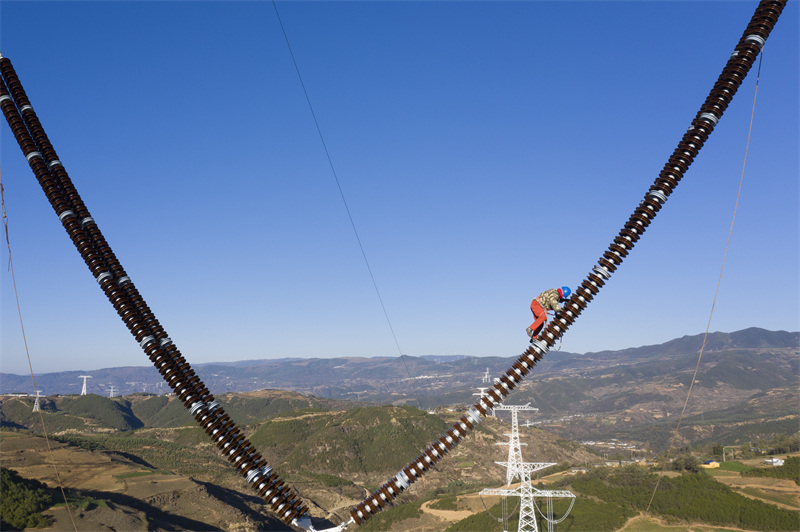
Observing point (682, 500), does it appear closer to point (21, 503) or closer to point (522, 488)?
point (522, 488)

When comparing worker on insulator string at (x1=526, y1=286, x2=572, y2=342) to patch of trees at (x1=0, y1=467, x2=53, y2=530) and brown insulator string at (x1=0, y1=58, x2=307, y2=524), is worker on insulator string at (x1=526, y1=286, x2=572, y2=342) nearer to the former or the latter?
brown insulator string at (x1=0, y1=58, x2=307, y2=524)

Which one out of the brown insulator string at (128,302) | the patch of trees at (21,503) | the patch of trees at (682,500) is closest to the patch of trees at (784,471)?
the patch of trees at (682,500)

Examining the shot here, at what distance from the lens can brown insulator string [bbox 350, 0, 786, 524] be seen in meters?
6.71

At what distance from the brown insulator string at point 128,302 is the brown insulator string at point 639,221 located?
4.23 feet

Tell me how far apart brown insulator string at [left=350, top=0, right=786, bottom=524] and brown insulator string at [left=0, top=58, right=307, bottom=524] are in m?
1.29

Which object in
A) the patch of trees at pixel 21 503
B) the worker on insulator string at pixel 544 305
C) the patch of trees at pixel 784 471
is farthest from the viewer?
the patch of trees at pixel 784 471

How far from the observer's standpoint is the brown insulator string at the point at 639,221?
22.0ft

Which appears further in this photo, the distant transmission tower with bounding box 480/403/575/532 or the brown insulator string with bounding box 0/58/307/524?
the distant transmission tower with bounding box 480/403/575/532

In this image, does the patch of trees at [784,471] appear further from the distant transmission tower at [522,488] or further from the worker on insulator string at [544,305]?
the worker on insulator string at [544,305]

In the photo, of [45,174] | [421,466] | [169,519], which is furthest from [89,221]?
[169,519]

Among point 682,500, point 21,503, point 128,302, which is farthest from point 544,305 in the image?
point 682,500

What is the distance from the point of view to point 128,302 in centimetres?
681

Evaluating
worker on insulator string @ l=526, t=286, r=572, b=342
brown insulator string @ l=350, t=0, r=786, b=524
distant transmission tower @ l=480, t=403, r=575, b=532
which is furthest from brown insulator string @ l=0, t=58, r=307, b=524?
distant transmission tower @ l=480, t=403, r=575, b=532

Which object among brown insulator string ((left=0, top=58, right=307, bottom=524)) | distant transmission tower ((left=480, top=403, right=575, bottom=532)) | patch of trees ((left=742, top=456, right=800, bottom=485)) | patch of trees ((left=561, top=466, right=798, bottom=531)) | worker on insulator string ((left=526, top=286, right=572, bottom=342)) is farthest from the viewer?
patch of trees ((left=742, top=456, right=800, bottom=485))
